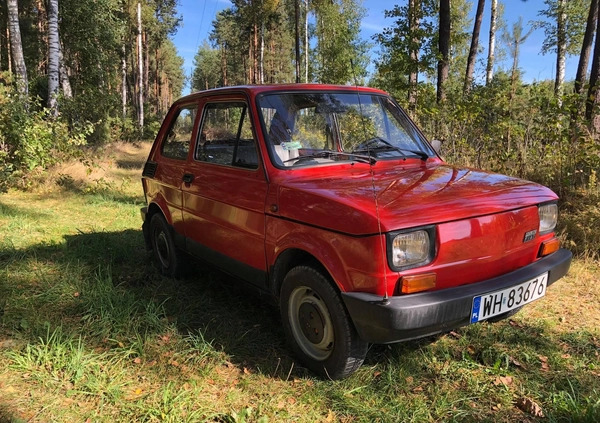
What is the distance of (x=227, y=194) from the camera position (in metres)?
3.32

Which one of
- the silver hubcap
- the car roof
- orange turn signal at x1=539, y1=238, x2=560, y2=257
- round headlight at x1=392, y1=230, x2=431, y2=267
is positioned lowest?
the silver hubcap

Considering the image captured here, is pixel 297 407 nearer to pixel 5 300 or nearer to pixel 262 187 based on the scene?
pixel 262 187

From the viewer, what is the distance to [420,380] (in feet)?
8.93

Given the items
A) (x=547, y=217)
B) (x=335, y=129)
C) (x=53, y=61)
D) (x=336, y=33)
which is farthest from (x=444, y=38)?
(x=336, y=33)

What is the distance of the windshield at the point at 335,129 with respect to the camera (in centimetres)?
317

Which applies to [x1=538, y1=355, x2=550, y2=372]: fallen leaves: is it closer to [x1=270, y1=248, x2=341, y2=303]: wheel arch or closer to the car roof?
[x1=270, y1=248, x2=341, y2=303]: wheel arch

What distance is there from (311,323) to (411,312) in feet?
2.61

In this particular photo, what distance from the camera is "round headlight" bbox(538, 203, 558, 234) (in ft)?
9.25

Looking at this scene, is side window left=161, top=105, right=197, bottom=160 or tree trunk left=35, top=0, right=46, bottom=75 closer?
side window left=161, top=105, right=197, bottom=160

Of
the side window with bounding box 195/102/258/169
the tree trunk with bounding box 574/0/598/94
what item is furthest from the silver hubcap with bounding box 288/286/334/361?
the tree trunk with bounding box 574/0/598/94

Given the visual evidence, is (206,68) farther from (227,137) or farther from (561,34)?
(227,137)

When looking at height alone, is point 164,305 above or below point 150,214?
below

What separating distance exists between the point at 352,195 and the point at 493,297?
0.96 metres

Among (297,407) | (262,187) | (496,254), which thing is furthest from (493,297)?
(262,187)
